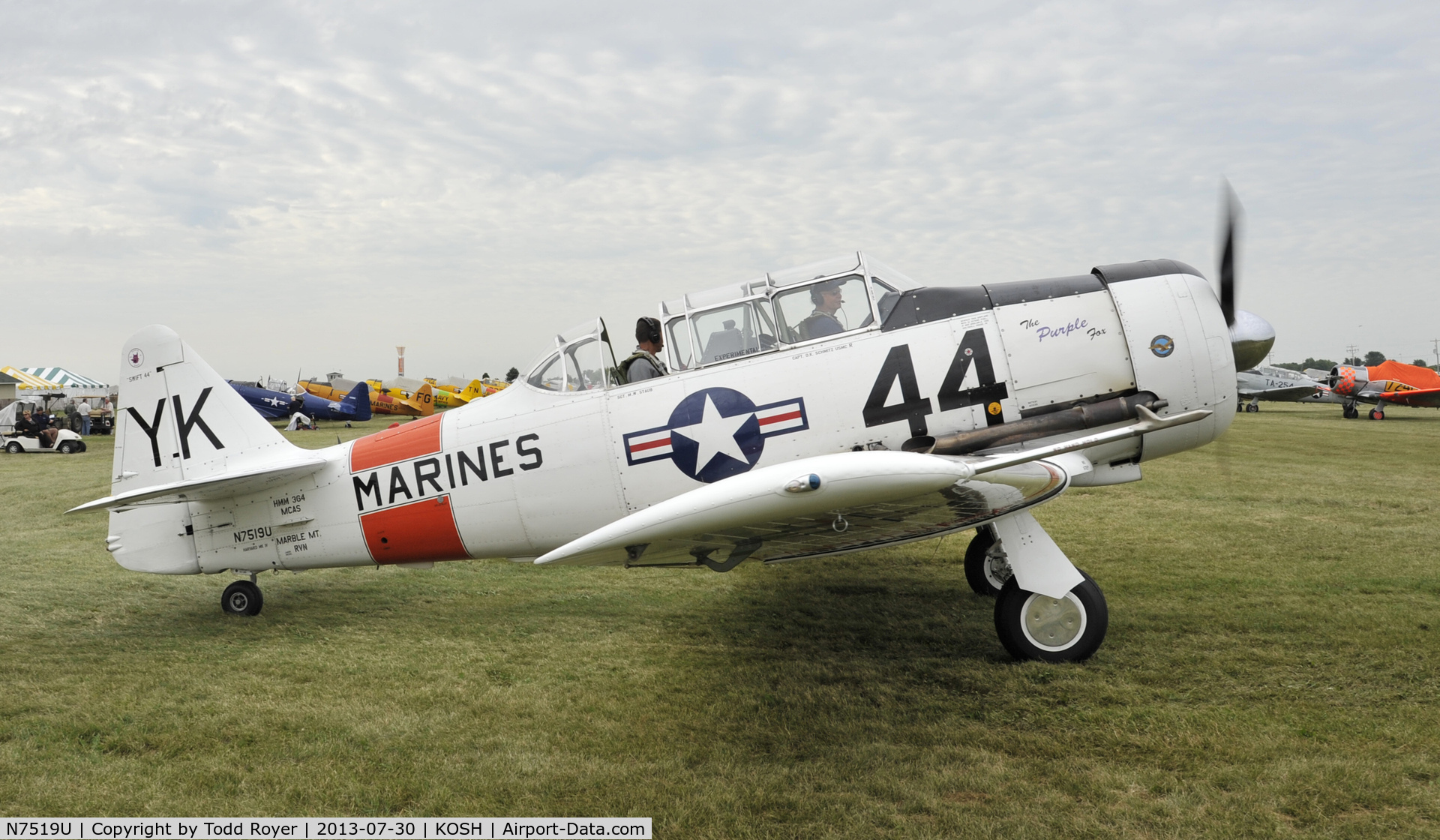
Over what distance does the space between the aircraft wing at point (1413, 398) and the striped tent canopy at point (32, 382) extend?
58.5 metres

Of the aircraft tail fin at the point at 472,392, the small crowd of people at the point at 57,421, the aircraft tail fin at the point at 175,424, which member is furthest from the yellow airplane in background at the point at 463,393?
the aircraft tail fin at the point at 175,424

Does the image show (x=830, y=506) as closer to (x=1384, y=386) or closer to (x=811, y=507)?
(x=811, y=507)

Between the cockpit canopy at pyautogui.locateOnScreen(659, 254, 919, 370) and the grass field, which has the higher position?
the cockpit canopy at pyautogui.locateOnScreen(659, 254, 919, 370)

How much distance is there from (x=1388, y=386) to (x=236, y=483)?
35.1m

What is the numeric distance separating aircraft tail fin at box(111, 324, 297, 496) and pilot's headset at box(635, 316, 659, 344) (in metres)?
3.09

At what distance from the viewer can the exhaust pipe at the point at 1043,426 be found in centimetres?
492

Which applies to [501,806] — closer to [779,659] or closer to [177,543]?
[779,659]

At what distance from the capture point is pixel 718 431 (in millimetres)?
5152

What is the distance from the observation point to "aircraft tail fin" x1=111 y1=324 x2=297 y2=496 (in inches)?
265

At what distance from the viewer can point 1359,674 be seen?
4680 mm

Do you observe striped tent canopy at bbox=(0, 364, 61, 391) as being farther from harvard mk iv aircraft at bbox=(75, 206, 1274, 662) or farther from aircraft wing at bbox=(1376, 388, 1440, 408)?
aircraft wing at bbox=(1376, 388, 1440, 408)

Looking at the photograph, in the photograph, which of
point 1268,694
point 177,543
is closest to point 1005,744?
point 1268,694

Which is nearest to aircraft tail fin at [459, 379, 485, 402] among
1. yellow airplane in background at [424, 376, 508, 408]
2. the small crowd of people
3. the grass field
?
yellow airplane in background at [424, 376, 508, 408]

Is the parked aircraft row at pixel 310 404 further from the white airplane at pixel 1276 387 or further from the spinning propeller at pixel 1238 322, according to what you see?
the white airplane at pixel 1276 387
